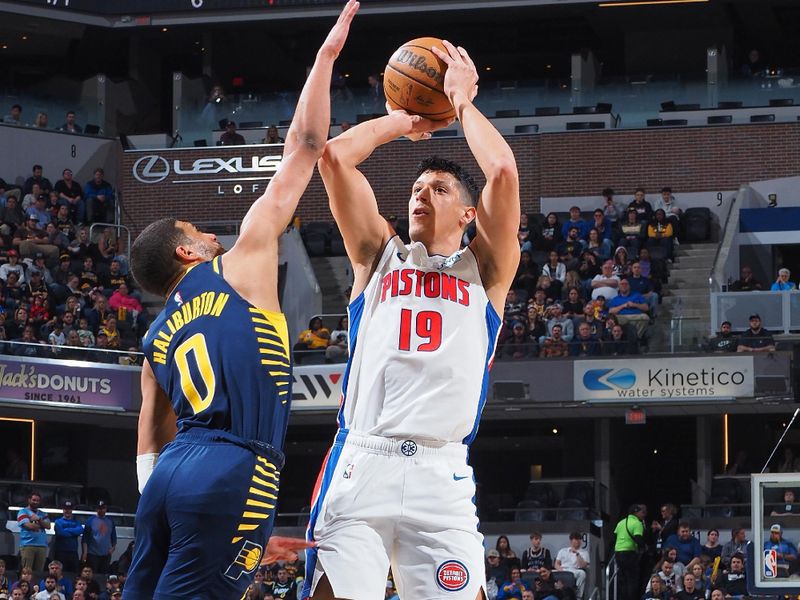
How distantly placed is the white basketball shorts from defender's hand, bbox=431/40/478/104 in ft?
5.30

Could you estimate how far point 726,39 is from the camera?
108 ft

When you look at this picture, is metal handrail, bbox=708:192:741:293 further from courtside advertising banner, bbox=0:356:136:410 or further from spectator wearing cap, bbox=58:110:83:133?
spectator wearing cap, bbox=58:110:83:133

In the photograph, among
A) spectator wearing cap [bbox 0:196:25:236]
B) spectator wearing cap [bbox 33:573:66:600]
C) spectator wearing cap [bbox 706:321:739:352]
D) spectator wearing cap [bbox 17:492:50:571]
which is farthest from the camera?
spectator wearing cap [bbox 0:196:25:236]

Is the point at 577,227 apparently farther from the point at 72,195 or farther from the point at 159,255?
the point at 159,255

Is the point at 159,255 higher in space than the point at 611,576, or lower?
higher

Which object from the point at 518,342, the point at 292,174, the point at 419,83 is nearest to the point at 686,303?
the point at 518,342

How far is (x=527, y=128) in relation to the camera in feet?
Result: 100

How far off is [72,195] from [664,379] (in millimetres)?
12817

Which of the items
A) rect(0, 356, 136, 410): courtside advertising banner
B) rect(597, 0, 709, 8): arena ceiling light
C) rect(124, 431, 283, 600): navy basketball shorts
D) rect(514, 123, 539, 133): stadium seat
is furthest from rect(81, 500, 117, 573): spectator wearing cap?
rect(124, 431, 283, 600): navy basketball shorts

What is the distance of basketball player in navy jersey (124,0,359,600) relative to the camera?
504cm

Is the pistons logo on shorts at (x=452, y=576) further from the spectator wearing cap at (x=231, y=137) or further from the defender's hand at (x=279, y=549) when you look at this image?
the spectator wearing cap at (x=231, y=137)

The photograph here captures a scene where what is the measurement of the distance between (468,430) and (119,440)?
24009 mm

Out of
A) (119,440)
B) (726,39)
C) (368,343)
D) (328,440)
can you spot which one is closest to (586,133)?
(726,39)

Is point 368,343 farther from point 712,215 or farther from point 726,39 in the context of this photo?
point 726,39
